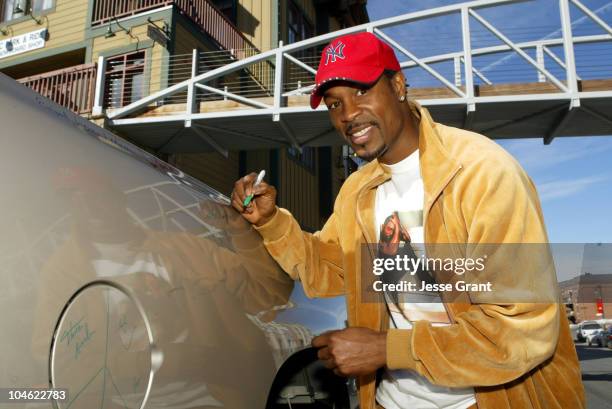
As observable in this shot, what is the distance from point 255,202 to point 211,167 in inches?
415

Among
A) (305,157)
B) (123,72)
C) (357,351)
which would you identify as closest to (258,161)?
(305,157)

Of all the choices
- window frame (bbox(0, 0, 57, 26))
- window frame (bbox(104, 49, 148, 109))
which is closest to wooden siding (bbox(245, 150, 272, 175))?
window frame (bbox(104, 49, 148, 109))

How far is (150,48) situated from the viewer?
10.9m

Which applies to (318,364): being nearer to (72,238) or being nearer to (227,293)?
(227,293)

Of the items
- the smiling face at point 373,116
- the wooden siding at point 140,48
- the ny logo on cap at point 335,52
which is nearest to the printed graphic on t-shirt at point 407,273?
the smiling face at point 373,116

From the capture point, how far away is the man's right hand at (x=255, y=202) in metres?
1.77

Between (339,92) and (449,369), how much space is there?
96cm

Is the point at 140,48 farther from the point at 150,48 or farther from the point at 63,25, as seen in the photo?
the point at 63,25

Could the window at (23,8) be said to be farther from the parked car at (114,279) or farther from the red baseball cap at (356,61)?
the parked car at (114,279)

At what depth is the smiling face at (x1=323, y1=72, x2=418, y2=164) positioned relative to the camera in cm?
164

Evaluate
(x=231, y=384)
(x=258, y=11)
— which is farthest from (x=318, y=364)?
(x=258, y=11)

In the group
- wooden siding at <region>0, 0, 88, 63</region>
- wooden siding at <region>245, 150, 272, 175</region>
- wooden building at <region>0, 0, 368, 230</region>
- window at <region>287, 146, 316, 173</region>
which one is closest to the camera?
wooden building at <region>0, 0, 368, 230</region>

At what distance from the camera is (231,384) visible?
1360 millimetres

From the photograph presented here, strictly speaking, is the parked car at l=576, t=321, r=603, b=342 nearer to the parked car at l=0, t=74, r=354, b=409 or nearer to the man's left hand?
the man's left hand
